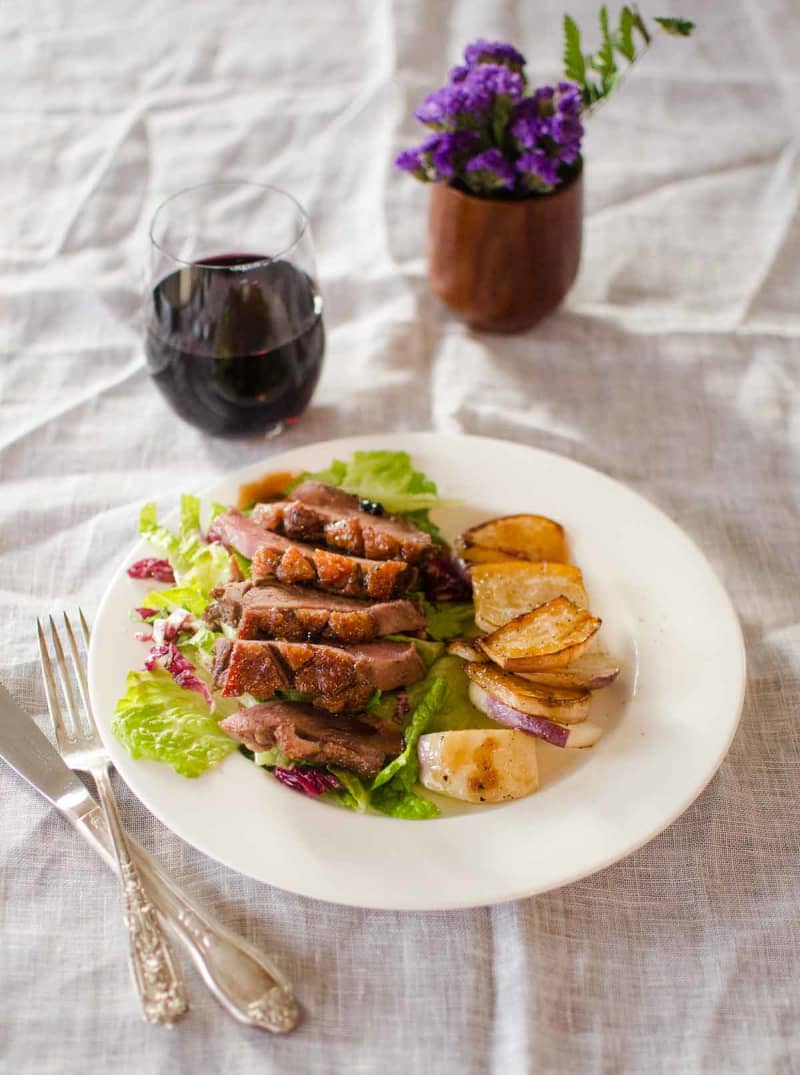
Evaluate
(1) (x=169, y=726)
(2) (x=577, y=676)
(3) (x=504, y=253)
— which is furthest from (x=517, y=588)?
(3) (x=504, y=253)

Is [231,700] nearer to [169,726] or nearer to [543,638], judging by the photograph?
[169,726]

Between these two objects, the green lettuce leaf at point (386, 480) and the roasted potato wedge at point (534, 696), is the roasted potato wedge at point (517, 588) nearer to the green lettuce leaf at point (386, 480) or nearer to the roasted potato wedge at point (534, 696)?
the roasted potato wedge at point (534, 696)

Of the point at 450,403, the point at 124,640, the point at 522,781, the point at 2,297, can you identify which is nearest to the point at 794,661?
the point at 522,781

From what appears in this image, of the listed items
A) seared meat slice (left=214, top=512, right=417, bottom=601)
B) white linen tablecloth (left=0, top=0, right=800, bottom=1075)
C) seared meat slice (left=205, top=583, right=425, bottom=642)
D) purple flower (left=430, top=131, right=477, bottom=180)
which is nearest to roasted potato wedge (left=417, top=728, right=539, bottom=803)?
white linen tablecloth (left=0, top=0, right=800, bottom=1075)

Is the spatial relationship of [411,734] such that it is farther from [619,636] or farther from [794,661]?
[794,661]

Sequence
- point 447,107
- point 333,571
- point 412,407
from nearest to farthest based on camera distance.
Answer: point 333,571 → point 447,107 → point 412,407

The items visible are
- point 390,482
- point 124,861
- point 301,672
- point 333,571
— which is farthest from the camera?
point 390,482
